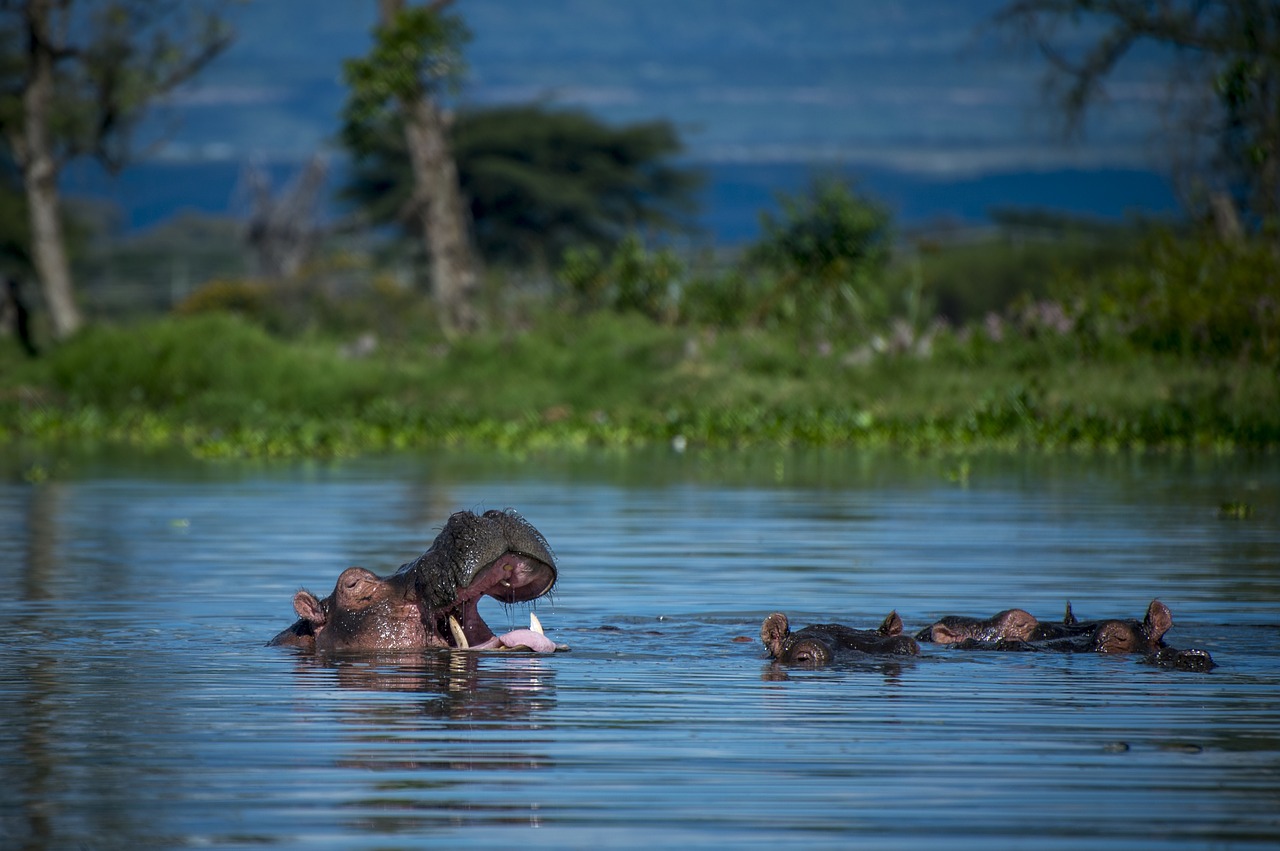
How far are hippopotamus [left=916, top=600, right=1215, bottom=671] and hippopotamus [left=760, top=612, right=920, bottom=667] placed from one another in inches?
12.6

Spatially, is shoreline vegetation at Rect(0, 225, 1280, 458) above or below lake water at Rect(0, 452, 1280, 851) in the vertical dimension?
above

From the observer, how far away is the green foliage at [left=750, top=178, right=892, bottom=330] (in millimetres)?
29422

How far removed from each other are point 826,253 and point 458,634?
75.6ft

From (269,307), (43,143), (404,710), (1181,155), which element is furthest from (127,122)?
(404,710)

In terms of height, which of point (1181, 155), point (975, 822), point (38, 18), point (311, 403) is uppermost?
point (38, 18)

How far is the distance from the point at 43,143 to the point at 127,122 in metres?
1.76

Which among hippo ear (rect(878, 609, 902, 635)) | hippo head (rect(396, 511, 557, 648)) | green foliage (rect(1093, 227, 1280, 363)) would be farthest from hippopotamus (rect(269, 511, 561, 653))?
green foliage (rect(1093, 227, 1280, 363))

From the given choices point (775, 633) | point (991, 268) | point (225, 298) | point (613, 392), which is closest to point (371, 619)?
point (775, 633)

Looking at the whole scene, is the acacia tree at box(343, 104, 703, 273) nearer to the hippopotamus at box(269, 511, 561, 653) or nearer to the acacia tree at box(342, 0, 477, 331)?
the acacia tree at box(342, 0, 477, 331)

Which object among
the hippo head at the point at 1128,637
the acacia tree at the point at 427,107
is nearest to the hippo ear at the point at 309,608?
the hippo head at the point at 1128,637

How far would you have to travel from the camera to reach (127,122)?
125 ft

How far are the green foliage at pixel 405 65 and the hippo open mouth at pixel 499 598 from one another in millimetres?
25354

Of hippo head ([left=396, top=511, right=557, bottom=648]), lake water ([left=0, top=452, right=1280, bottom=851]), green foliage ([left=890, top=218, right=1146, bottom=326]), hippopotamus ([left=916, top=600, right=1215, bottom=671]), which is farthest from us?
green foliage ([left=890, top=218, right=1146, bottom=326])

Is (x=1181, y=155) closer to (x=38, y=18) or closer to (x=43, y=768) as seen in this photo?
(x=38, y=18)
